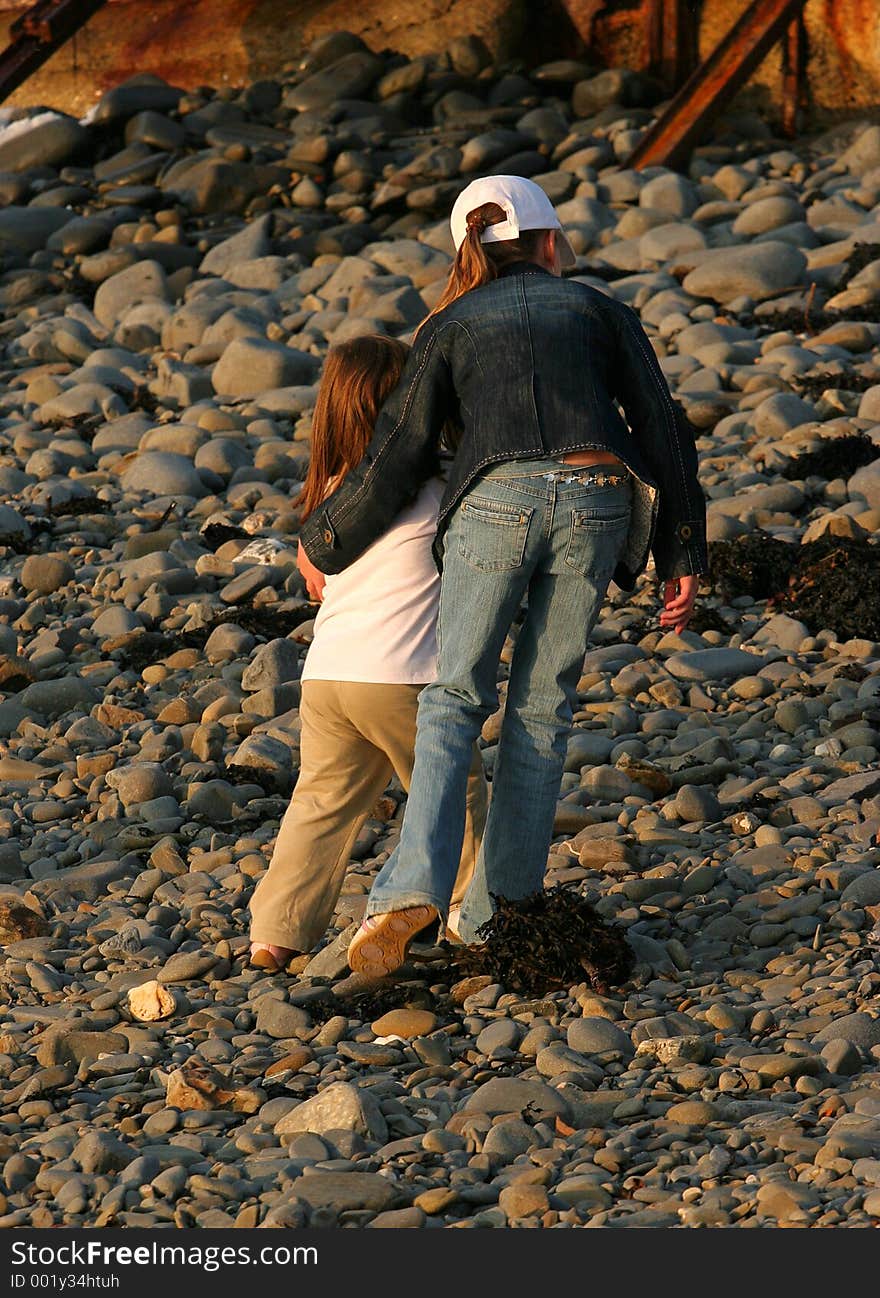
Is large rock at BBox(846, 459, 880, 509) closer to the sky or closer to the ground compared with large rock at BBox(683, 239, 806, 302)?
closer to the ground

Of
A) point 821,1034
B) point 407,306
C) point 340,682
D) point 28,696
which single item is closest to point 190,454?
point 407,306

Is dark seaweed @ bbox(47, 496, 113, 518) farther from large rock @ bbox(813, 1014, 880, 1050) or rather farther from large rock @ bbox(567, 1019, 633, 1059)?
large rock @ bbox(813, 1014, 880, 1050)

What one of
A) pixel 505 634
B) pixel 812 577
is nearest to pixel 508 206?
pixel 505 634

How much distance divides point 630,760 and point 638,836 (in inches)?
24.3

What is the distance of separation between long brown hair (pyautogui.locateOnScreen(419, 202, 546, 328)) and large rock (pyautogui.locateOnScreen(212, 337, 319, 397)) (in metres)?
6.57

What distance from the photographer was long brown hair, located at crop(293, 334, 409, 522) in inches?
175

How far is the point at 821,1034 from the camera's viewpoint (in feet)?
13.5

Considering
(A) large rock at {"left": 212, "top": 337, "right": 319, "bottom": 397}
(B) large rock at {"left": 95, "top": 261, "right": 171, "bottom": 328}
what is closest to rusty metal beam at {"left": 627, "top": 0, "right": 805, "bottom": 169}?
(B) large rock at {"left": 95, "top": 261, "right": 171, "bottom": 328}

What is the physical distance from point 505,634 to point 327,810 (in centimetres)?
76

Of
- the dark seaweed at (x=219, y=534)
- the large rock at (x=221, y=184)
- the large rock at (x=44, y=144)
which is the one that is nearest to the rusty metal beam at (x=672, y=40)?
the large rock at (x=221, y=184)

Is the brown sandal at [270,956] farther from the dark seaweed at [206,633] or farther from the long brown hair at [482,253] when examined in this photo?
the dark seaweed at [206,633]

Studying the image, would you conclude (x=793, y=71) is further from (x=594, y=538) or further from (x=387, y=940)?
(x=387, y=940)

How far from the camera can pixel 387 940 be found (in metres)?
4.25

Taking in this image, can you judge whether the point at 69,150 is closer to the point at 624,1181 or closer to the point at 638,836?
the point at 638,836
